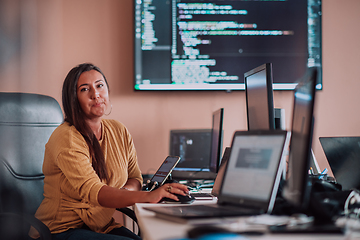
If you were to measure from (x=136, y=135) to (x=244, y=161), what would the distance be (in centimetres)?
180

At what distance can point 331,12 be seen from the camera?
9.09 ft

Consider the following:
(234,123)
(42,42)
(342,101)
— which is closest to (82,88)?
(42,42)

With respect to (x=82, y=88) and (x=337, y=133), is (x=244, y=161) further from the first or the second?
(x=337, y=133)

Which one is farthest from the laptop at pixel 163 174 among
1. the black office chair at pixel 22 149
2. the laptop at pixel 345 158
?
the laptop at pixel 345 158

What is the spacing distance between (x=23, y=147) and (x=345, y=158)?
1.47m

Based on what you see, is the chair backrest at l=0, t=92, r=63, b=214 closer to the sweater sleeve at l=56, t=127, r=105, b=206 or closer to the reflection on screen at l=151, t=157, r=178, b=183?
the sweater sleeve at l=56, t=127, r=105, b=206

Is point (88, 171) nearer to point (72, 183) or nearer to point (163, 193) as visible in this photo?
point (72, 183)

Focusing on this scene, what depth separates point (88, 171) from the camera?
1331mm

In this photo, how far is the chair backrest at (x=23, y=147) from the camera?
1.48 m

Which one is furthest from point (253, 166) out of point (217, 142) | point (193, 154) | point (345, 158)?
point (193, 154)

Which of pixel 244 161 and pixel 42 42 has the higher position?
pixel 42 42

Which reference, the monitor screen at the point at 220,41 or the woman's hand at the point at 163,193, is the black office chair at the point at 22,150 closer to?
the woman's hand at the point at 163,193

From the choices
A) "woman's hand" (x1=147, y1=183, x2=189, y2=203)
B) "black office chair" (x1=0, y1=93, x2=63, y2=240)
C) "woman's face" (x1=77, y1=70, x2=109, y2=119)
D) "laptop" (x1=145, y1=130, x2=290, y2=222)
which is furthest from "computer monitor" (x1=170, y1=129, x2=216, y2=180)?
"laptop" (x1=145, y1=130, x2=290, y2=222)

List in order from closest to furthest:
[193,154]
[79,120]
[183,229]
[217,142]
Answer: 1. [183,229]
2. [79,120]
3. [217,142]
4. [193,154]
